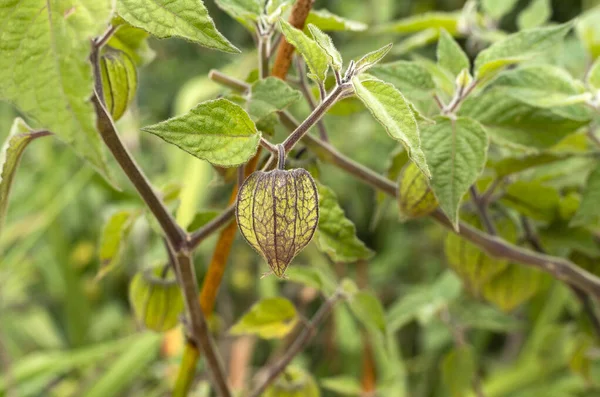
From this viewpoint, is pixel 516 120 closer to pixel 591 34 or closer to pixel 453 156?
pixel 453 156

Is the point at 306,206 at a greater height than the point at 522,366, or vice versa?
the point at 306,206

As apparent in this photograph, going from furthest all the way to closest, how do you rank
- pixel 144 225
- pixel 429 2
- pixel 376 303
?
pixel 429 2, pixel 144 225, pixel 376 303

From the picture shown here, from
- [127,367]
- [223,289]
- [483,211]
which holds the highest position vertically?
[483,211]

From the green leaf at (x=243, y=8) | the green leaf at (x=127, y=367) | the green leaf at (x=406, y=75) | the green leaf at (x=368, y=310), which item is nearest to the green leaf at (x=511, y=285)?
the green leaf at (x=368, y=310)

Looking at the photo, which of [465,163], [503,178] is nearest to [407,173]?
[465,163]

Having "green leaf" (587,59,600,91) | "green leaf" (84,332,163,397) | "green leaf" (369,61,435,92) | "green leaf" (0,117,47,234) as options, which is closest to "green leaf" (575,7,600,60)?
"green leaf" (587,59,600,91)

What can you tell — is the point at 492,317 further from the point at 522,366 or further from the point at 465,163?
the point at 465,163

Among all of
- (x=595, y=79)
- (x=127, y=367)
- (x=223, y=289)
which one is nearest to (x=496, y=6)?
(x=595, y=79)

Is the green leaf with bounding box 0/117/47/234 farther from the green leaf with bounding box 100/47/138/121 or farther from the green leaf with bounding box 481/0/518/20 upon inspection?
the green leaf with bounding box 481/0/518/20
